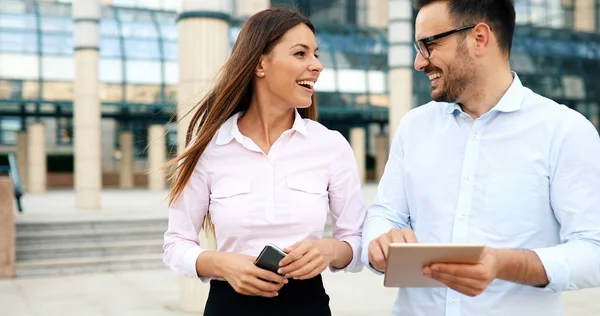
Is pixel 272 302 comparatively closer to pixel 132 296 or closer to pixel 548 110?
pixel 548 110

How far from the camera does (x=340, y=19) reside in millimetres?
40875

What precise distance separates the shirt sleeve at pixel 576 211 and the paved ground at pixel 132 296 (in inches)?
249

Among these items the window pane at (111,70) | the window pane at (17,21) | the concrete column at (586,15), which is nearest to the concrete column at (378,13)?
the concrete column at (586,15)

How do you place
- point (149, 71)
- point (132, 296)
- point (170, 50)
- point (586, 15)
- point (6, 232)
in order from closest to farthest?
point (132, 296) < point (6, 232) < point (149, 71) < point (170, 50) < point (586, 15)

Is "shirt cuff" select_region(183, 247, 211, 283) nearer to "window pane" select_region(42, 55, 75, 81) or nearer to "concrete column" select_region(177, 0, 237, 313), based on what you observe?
"concrete column" select_region(177, 0, 237, 313)

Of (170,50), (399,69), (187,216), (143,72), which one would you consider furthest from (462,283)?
(170,50)

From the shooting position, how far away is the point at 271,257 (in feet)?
7.79

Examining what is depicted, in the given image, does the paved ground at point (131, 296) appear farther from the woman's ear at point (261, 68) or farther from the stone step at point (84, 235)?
the woman's ear at point (261, 68)

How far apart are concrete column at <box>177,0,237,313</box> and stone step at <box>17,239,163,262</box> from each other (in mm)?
4128

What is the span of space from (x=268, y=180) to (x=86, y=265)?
944 centimetres

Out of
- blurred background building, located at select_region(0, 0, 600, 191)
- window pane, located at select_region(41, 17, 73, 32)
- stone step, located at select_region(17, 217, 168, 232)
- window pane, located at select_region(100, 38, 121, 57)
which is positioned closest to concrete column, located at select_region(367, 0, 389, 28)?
blurred background building, located at select_region(0, 0, 600, 191)

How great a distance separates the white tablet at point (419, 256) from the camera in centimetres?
189

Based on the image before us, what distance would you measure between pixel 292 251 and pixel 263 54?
78 centimetres

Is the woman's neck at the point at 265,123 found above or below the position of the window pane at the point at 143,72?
above
